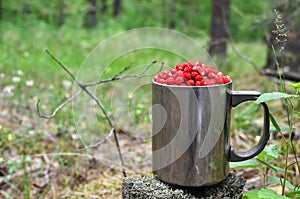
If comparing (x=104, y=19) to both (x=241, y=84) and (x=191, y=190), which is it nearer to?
(x=241, y=84)

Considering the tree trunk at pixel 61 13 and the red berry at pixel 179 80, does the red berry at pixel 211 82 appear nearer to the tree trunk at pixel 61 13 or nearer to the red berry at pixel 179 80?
the red berry at pixel 179 80

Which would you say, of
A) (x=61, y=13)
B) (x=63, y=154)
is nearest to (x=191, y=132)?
(x=63, y=154)

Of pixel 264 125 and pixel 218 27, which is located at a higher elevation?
pixel 218 27

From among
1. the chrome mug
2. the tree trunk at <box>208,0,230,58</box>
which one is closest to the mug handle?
the chrome mug

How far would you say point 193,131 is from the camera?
1475mm

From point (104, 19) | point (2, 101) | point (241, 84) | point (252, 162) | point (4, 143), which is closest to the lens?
point (252, 162)

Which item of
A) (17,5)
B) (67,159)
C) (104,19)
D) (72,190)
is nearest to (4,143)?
(67,159)

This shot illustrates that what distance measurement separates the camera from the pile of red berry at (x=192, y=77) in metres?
1.48

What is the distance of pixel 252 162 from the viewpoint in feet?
5.93

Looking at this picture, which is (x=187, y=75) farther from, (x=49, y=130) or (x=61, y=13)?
(x=61, y=13)

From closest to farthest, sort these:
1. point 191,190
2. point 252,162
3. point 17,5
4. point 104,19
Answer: point 191,190 → point 252,162 → point 17,5 → point 104,19

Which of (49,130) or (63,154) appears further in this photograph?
(49,130)

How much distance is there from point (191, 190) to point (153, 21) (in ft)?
55.6

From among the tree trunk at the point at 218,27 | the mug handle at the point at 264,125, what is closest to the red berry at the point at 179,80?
the mug handle at the point at 264,125
